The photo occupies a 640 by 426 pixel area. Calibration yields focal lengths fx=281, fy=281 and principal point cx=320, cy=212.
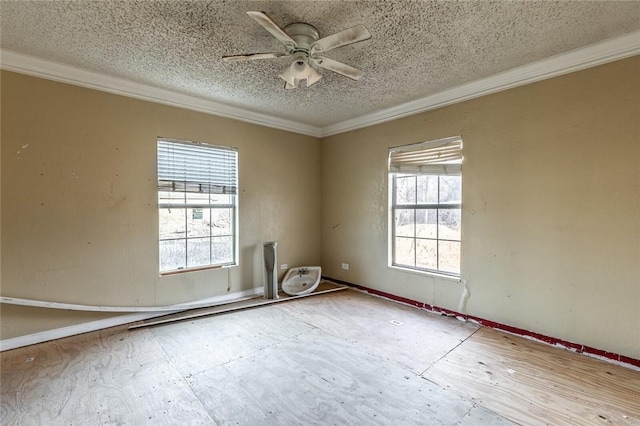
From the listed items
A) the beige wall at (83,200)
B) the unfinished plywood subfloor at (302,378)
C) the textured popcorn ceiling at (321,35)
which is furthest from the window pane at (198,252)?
the textured popcorn ceiling at (321,35)

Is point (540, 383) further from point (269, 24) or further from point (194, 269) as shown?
point (194, 269)

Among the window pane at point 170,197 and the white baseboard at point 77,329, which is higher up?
the window pane at point 170,197

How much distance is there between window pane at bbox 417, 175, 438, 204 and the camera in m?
3.74

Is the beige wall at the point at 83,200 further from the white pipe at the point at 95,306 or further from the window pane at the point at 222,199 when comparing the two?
the window pane at the point at 222,199

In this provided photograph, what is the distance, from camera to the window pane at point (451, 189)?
349 centimetres

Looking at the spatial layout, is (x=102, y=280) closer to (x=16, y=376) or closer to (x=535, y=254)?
(x=16, y=376)

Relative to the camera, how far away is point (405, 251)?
407 cm

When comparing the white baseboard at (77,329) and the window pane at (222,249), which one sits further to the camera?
the window pane at (222,249)

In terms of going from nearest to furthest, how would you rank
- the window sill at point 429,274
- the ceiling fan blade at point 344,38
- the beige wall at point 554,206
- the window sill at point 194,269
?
the ceiling fan blade at point 344,38 < the beige wall at point 554,206 < the window sill at point 429,274 < the window sill at point 194,269

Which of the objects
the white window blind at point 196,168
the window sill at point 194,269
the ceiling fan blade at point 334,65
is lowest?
the window sill at point 194,269

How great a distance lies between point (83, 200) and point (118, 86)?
1.33m

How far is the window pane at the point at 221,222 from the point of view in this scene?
4.00 meters

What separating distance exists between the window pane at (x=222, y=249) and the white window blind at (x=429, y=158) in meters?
2.63

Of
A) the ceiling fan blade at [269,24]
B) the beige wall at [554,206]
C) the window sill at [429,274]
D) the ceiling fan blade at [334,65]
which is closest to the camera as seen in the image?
the ceiling fan blade at [269,24]
